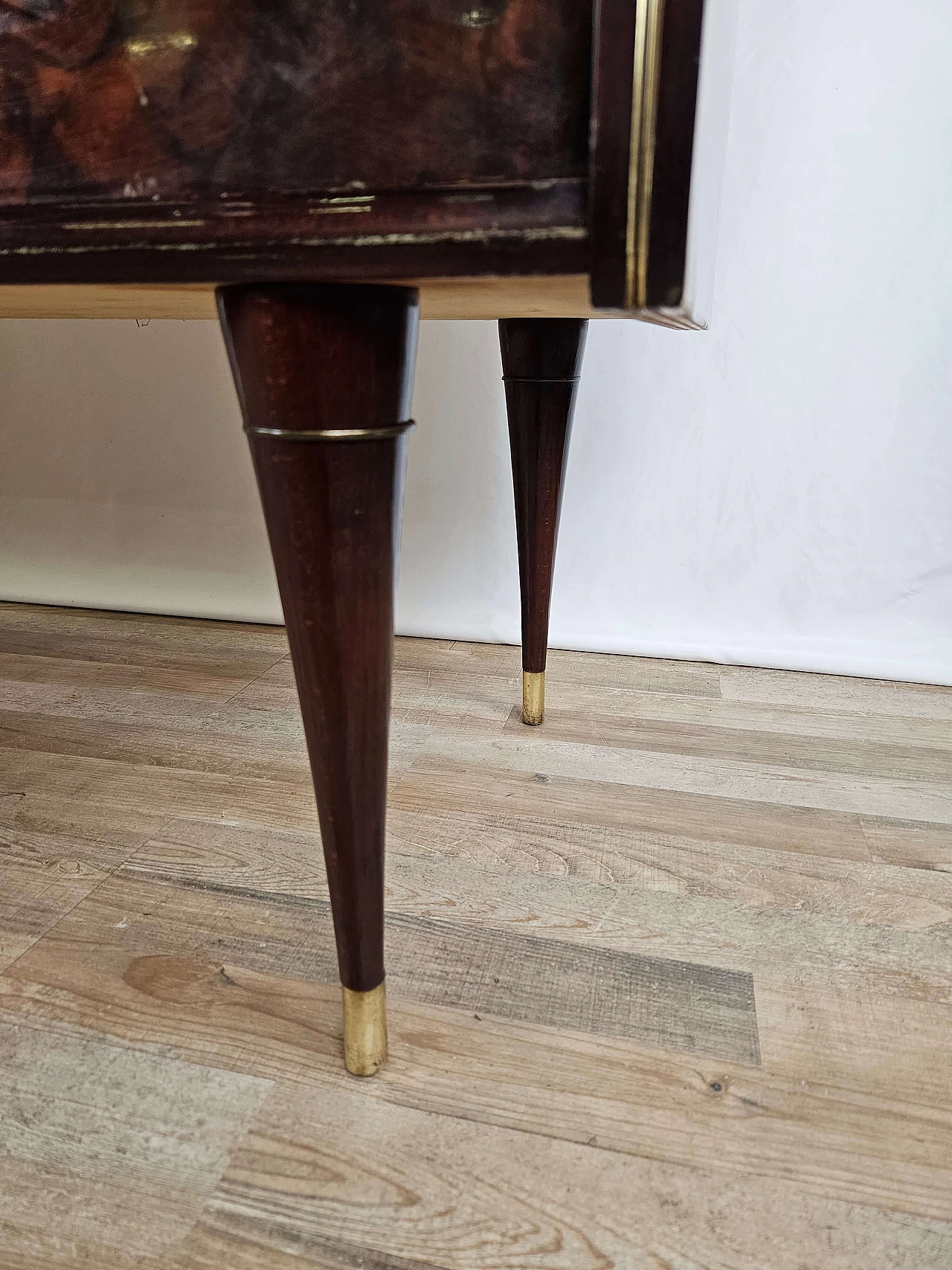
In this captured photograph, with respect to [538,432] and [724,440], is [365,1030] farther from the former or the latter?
[724,440]

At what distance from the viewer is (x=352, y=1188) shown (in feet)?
1.66

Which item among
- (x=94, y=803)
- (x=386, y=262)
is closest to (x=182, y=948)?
(x=94, y=803)

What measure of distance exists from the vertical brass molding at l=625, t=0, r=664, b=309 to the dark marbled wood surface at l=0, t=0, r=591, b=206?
0.02 metres

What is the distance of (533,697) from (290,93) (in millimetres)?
833

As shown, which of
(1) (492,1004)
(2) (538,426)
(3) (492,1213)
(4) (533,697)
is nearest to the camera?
(3) (492,1213)

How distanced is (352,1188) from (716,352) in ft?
4.03

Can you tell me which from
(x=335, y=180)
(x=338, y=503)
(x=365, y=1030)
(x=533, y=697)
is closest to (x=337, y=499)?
(x=338, y=503)

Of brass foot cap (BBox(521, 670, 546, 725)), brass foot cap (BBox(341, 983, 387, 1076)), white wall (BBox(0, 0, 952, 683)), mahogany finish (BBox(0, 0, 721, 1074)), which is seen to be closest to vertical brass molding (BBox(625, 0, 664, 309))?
mahogany finish (BBox(0, 0, 721, 1074))

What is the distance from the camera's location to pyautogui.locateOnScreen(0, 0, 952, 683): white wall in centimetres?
126

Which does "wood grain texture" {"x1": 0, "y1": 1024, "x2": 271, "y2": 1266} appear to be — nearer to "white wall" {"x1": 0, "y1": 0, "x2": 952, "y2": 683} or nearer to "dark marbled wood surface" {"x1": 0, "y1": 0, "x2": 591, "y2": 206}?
"dark marbled wood surface" {"x1": 0, "y1": 0, "x2": 591, "y2": 206}

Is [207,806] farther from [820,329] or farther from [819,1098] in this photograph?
[820,329]

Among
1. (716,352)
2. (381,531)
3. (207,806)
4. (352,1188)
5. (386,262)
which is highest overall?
(386,262)

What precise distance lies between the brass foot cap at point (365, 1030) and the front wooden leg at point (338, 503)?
42 mm

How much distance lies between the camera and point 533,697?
1146mm
